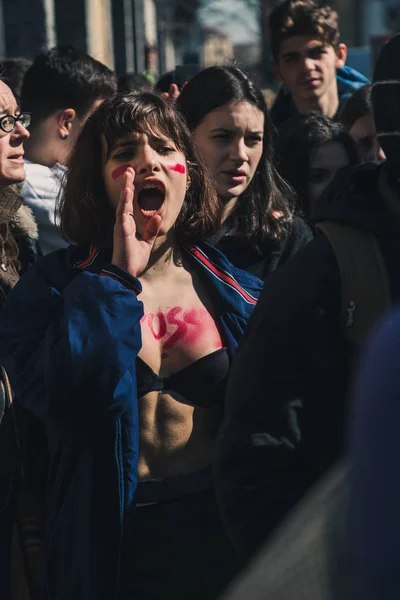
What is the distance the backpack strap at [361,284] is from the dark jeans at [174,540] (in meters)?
0.94

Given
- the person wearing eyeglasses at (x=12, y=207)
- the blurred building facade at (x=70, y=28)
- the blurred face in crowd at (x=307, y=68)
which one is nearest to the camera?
the person wearing eyeglasses at (x=12, y=207)

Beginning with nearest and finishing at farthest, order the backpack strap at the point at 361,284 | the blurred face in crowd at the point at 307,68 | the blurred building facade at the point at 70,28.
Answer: the backpack strap at the point at 361,284 → the blurred face in crowd at the point at 307,68 → the blurred building facade at the point at 70,28

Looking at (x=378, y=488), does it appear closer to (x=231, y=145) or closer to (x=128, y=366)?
Answer: (x=128, y=366)

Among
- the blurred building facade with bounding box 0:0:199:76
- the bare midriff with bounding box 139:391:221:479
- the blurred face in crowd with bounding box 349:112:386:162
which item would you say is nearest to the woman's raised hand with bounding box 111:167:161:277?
the bare midriff with bounding box 139:391:221:479

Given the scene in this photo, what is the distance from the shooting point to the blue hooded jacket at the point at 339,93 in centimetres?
561

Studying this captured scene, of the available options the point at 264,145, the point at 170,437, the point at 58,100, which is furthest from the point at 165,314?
the point at 58,100

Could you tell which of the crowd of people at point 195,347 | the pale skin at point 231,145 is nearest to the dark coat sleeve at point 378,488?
the crowd of people at point 195,347

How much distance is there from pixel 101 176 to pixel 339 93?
3477 mm

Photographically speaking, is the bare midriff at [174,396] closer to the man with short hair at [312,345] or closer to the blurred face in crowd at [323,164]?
the man with short hair at [312,345]

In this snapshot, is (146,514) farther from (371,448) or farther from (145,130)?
(371,448)

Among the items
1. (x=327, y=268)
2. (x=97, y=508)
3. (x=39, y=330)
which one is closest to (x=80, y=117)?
(x=39, y=330)

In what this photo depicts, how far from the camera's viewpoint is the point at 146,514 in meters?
2.41

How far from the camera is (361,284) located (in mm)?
1605

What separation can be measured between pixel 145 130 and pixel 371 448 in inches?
83.5
